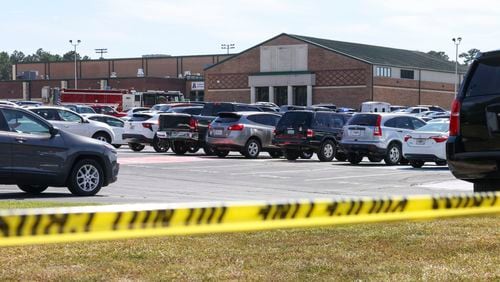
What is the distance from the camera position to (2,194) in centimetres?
1460

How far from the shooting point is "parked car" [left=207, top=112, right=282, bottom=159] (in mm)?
27938

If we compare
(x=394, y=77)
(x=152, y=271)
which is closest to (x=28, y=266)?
(x=152, y=271)

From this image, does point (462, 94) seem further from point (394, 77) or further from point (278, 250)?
point (394, 77)

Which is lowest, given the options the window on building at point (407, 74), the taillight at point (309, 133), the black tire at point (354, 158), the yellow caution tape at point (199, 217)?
the black tire at point (354, 158)

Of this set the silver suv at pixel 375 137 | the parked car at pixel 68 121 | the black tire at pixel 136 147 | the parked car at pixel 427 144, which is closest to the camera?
the parked car at pixel 427 144

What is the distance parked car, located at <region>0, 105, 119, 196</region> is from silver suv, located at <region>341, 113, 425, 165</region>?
38.1ft

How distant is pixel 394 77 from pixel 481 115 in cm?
7556

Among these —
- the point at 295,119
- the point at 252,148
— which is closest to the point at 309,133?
the point at 295,119

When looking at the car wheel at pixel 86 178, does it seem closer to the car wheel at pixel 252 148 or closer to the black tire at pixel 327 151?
the black tire at pixel 327 151

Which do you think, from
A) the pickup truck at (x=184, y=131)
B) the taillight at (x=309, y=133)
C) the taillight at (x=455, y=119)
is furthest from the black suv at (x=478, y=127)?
the pickup truck at (x=184, y=131)

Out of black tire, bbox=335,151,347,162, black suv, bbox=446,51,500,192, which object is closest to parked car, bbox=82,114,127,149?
black tire, bbox=335,151,347,162

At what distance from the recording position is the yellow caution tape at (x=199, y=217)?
12.2ft

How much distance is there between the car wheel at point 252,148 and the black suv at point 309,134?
1230 mm

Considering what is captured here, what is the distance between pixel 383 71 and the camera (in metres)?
81.2
